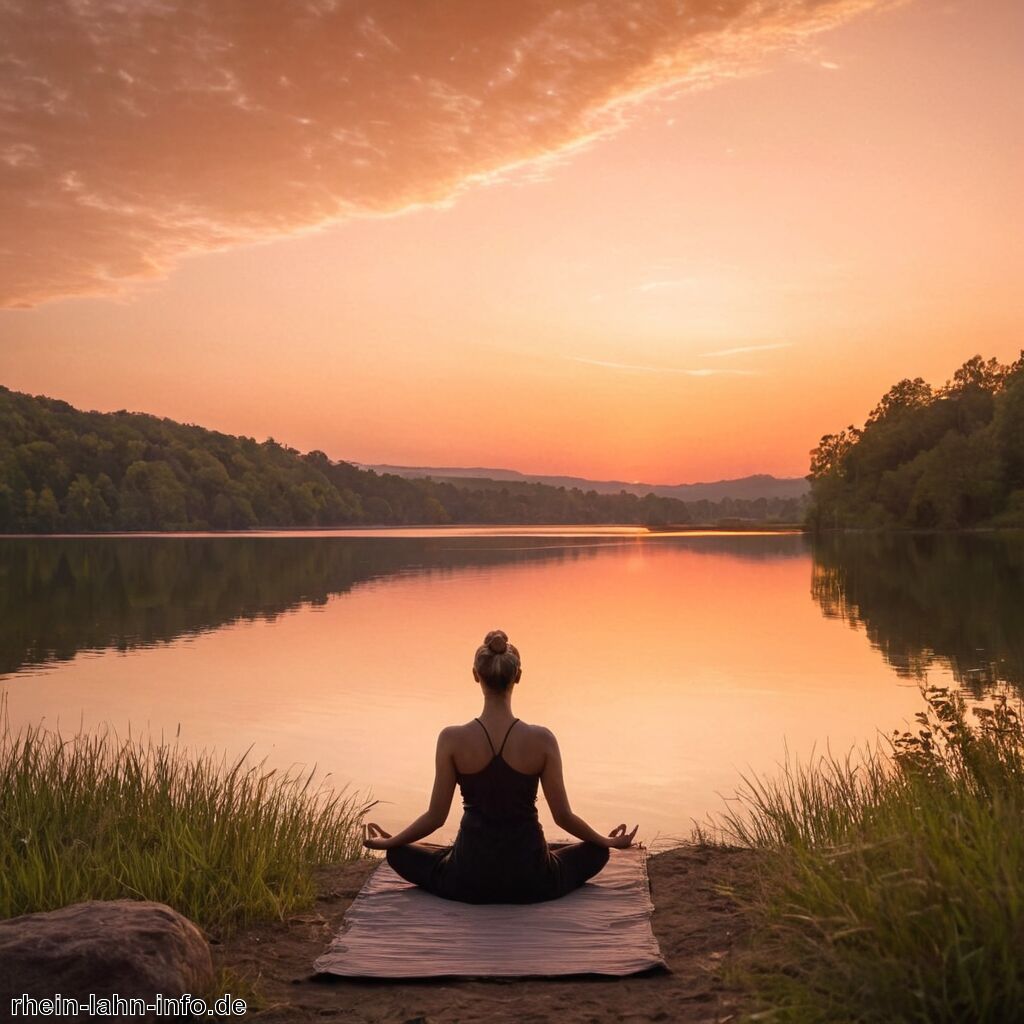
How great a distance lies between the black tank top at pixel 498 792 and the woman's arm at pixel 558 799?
10cm

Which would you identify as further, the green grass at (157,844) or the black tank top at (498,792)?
the black tank top at (498,792)

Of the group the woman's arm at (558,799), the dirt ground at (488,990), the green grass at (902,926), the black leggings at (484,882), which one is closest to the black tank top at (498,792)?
the woman's arm at (558,799)

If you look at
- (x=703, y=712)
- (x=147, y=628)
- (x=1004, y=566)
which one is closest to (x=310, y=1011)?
(x=703, y=712)

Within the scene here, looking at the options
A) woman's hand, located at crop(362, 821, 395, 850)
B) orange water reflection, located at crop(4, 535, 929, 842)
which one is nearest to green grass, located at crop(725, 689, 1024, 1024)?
woman's hand, located at crop(362, 821, 395, 850)

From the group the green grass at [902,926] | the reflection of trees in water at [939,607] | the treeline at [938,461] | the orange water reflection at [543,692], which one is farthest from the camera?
the treeline at [938,461]

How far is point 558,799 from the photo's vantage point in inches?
277

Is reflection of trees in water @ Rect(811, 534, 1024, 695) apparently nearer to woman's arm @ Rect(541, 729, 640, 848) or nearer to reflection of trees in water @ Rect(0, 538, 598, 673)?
woman's arm @ Rect(541, 729, 640, 848)

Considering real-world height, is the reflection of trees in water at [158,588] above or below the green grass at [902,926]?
below

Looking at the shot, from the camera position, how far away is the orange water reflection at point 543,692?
47.6 feet

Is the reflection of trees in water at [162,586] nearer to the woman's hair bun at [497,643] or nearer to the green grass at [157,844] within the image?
the green grass at [157,844]

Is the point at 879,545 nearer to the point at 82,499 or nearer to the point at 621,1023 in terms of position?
the point at 621,1023

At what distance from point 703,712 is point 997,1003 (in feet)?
48.9

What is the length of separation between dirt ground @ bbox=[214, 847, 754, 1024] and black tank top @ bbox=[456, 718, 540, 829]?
110 centimetres

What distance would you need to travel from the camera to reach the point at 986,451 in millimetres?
90875
